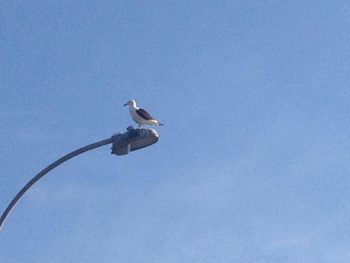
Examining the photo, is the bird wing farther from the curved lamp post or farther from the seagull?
the curved lamp post

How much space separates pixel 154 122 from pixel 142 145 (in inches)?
147

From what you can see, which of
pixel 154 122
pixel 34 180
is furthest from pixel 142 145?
pixel 154 122

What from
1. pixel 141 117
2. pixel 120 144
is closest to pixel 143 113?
pixel 141 117

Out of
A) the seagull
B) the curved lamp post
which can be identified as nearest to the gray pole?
the curved lamp post

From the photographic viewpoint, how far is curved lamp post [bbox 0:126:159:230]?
53.6ft

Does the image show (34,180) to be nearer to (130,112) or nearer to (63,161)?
(63,161)

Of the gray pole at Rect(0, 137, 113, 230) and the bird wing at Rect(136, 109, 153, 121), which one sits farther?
the bird wing at Rect(136, 109, 153, 121)

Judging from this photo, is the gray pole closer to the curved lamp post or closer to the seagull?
the curved lamp post

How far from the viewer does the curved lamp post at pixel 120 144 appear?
53.6 feet

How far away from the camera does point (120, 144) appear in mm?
16844

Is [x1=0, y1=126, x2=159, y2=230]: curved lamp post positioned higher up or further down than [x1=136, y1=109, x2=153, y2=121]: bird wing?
further down

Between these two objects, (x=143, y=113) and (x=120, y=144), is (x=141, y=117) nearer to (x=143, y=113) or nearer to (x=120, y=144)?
(x=143, y=113)

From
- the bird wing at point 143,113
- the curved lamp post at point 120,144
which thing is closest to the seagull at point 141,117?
the bird wing at point 143,113

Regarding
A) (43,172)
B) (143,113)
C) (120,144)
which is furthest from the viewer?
(143,113)
